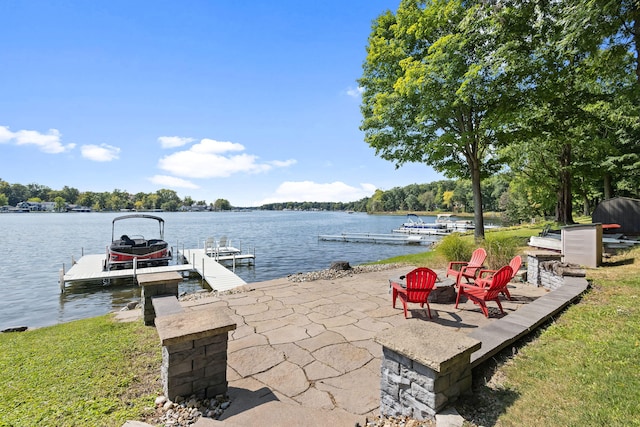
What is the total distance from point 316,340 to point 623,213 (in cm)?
1755

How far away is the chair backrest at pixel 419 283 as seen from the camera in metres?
4.18

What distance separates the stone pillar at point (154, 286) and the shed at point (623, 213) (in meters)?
18.2

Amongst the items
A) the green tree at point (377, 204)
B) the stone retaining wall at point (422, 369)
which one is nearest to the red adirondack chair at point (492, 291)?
the stone retaining wall at point (422, 369)

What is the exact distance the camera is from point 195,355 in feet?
7.93

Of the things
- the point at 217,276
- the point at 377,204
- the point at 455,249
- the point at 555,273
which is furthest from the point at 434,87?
the point at 377,204

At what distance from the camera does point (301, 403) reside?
2.45 meters

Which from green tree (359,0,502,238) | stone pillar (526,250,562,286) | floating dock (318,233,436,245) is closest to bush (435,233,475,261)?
stone pillar (526,250,562,286)

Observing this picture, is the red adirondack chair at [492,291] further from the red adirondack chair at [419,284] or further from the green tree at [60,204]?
the green tree at [60,204]

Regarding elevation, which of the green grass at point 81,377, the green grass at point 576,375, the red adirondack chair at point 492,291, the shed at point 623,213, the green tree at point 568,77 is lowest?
the green grass at point 81,377

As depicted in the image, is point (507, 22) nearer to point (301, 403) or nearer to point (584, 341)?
point (584, 341)

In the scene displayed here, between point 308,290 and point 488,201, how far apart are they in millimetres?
75763

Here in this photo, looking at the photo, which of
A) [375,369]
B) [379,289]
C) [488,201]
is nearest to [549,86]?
[379,289]

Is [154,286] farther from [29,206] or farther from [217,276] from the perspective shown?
[29,206]

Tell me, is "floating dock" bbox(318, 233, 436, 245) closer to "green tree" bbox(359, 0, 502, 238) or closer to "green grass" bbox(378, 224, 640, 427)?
"green tree" bbox(359, 0, 502, 238)
